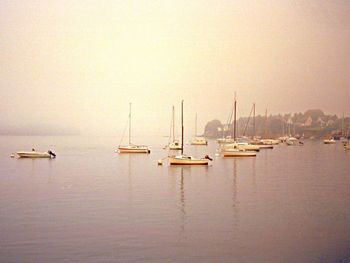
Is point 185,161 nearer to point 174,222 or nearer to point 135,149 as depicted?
point 174,222

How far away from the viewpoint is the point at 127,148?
6850cm

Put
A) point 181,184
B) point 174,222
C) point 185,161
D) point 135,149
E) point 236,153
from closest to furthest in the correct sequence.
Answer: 1. point 174,222
2. point 181,184
3. point 185,161
4. point 236,153
5. point 135,149

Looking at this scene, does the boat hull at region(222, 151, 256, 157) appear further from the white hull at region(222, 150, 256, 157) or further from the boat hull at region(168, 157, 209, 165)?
the boat hull at region(168, 157, 209, 165)

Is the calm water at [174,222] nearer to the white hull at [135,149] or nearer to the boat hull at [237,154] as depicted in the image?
the boat hull at [237,154]

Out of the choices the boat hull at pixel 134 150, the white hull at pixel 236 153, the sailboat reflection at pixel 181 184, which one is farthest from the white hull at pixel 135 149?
the sailboat reflection at pixel 181 184

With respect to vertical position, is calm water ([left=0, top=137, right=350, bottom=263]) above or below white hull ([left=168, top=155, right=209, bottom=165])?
below

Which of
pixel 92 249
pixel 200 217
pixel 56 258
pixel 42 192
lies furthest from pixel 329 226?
pixel 42 192

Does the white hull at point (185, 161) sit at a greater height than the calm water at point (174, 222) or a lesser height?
greater

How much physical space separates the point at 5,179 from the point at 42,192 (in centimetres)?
903

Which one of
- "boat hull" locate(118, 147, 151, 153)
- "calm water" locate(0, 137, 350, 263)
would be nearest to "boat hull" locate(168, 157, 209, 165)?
"calm water" locate(0, 137, 350, 263)

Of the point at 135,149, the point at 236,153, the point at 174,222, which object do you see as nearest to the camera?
the point at 174,222

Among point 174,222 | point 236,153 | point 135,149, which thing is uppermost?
point 135,149

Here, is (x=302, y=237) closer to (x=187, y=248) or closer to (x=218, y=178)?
(x=187, y=248)

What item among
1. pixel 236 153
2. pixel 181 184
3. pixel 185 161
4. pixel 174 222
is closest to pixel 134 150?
pixel 236 153
